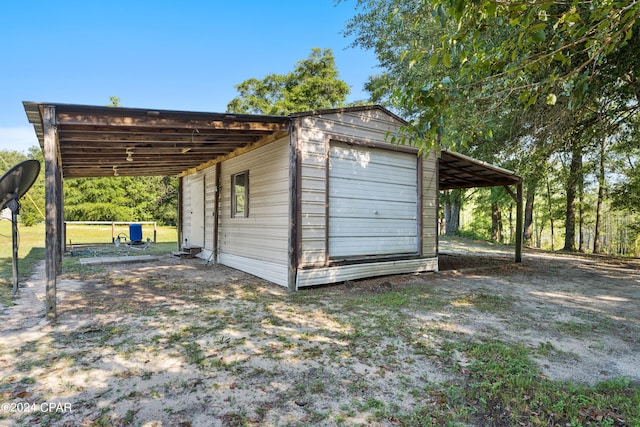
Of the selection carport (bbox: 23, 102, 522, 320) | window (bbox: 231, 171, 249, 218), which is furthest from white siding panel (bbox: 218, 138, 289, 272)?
carport (bbox: 23, 102, 522, 320)

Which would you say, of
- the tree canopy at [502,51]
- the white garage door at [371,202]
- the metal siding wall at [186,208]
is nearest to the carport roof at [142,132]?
the white garage door at [371,202]

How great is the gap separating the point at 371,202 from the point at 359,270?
4.53 ft

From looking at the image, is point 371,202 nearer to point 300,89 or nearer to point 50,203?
point 50,203

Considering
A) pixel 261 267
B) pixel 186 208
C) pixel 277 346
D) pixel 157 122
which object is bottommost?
pixel 277 346

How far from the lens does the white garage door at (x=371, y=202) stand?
20.6ft

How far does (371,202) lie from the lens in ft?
22.1

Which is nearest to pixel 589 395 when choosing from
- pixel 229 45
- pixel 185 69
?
pixel 229 45

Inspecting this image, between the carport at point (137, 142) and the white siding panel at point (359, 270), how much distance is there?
3.67ft

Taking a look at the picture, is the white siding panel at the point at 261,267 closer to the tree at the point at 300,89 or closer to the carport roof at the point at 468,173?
the carport roof at the point at 468,173

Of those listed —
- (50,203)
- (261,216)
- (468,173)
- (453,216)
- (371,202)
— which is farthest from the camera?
(453,216)

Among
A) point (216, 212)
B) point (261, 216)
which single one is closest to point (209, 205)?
point (216, 212)

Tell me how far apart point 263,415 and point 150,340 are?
5.99 feet

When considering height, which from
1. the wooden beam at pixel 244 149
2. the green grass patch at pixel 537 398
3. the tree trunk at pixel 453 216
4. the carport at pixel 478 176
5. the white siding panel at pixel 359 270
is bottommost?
the green grass patch at pixel 537 398

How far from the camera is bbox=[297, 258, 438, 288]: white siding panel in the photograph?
5773mm
